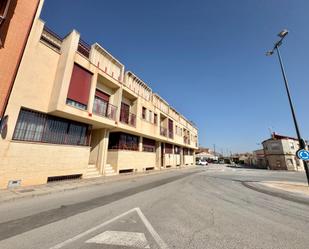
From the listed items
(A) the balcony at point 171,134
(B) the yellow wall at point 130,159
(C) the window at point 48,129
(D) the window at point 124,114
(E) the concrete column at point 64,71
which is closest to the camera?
(C) the window at point 48,129

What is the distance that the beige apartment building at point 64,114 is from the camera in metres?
8.87

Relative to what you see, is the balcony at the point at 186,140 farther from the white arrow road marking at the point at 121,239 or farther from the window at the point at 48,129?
the white arrow road marking at the point at 121,239

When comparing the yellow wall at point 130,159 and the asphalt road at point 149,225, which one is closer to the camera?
the asphalt road at point 149,225

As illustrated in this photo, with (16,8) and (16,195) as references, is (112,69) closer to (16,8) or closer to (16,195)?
(16,8)

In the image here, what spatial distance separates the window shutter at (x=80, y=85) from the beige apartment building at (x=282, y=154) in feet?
152

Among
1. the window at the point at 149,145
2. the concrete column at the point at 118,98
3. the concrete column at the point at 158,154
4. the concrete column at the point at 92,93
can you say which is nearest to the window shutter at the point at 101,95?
the concrete column at the point at 118,98

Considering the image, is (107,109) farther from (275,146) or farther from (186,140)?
(275,146)

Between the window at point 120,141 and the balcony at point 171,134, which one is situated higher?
the balcony at point 171,134

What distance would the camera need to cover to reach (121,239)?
11.4ft

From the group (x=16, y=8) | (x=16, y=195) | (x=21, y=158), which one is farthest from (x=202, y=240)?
(x=16, y=8)

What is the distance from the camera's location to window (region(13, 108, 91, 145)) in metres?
9.20

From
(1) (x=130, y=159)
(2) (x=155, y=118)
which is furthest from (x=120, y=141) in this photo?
(2) (x=155, y=118)

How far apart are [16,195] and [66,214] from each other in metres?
3.59

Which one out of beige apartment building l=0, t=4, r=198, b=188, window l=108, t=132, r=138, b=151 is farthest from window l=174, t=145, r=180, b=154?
window l=108, t=132, r=138, b=151
